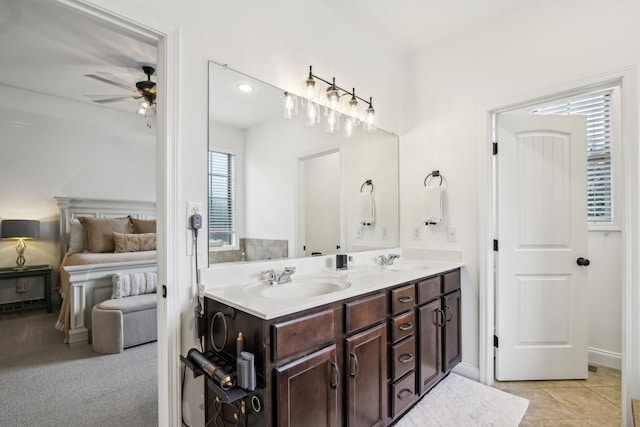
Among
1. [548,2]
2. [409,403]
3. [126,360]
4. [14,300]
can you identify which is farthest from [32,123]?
[548,2]

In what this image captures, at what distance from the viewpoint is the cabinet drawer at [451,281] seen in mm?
2279

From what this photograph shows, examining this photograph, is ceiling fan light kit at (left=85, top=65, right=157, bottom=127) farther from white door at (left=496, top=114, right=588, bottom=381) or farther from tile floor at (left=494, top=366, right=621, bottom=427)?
tile floor at (left=494, top=366, right=621, bottom=427)

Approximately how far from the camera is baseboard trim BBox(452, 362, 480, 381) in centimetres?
242

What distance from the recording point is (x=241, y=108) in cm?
182

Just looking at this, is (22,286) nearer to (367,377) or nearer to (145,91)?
(145,91)

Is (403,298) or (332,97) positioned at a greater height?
(332,97)

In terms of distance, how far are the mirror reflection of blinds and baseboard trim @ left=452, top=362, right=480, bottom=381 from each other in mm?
1710

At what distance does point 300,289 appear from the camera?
1755 mm

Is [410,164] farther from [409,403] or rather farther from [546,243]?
[409,403]

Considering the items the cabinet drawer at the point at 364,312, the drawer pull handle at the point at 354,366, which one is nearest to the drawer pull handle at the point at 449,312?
the cabinet drawer at the point at 364,312

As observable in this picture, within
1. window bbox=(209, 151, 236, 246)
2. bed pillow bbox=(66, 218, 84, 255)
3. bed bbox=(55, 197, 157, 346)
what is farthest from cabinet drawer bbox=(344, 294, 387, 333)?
bed pillow bbox=(66, 218, 84, 255)

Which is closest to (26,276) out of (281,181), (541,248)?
(281,181)

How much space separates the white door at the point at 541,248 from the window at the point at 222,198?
209cm

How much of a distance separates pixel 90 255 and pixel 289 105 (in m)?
3.31
